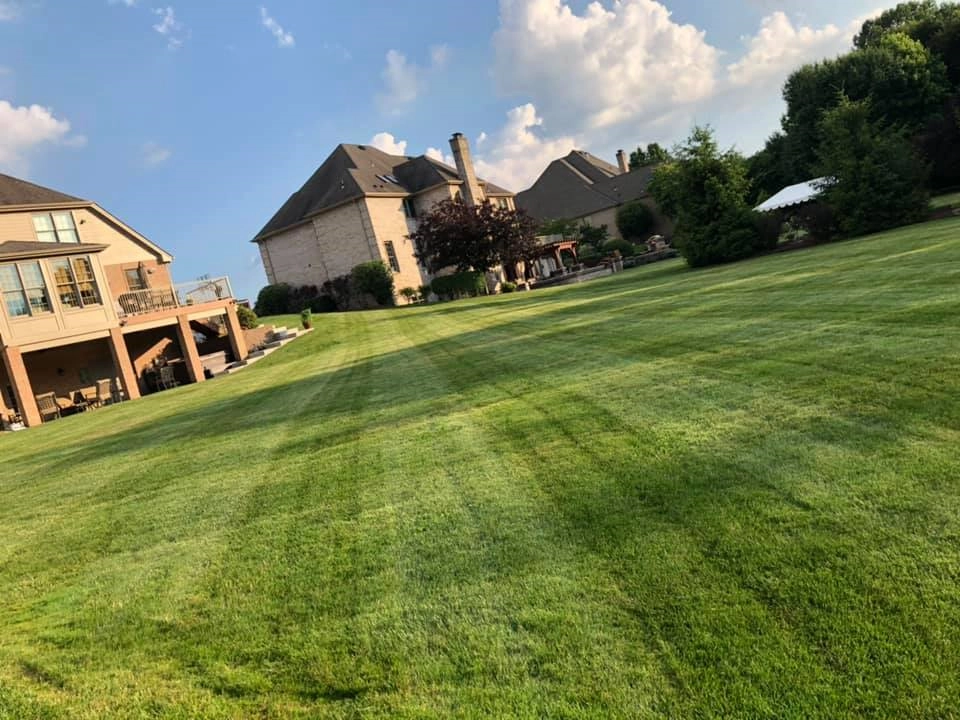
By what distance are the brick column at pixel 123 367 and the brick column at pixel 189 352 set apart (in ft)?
6.07

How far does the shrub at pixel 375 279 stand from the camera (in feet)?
121

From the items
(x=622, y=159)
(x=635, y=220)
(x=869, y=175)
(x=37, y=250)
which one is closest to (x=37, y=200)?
(x=37, y=250)

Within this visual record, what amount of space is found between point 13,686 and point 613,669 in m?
2.98

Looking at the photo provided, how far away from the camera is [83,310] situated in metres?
20.0

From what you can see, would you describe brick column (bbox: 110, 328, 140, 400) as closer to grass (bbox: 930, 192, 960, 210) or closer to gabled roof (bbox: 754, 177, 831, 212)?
gabled roof (bbox: 754, 177, 831, 212)

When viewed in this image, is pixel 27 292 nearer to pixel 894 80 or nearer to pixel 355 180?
pixel 355 180

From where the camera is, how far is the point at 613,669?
2.33 meters

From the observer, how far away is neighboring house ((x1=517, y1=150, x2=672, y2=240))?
5784cm

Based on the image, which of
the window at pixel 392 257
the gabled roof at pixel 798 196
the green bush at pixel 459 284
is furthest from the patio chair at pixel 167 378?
the gabled roof at pixel 798 196

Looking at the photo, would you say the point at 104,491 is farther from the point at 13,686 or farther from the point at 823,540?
the point at 823,540

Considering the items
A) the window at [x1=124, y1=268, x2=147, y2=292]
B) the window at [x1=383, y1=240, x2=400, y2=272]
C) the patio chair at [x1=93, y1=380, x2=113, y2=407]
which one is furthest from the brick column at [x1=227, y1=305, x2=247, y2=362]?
the window at [x1=383, y1=240, x2=400, y2=272]

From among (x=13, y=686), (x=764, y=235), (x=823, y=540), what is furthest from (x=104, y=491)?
(x=764, y=235)

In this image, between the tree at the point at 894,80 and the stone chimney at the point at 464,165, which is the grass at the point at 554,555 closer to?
the stone chimney at the point at 464,165

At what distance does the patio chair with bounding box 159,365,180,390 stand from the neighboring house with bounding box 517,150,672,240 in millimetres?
44498
